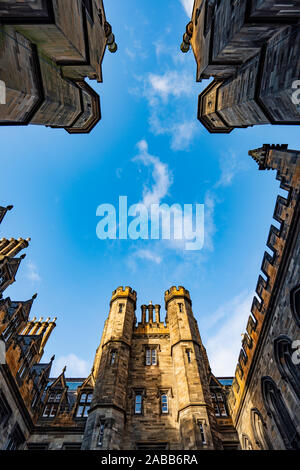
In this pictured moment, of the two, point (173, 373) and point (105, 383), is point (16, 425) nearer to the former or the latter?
point (105, 383)

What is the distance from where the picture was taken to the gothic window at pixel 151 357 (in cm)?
1800

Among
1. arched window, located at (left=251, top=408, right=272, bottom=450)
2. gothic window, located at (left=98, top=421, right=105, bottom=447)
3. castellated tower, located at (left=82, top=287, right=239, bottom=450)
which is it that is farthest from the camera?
castellated tower, located at (left=82, top=287, right=239, bottom=450)

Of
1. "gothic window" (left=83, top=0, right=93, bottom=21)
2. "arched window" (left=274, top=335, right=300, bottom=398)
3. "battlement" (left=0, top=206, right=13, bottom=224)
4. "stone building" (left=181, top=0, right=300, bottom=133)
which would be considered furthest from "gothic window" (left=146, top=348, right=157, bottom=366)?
"gothic window" (left=83, top=0, right=93, bottom=21)

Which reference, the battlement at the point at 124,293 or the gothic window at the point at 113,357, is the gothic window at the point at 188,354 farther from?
the battlement at the point at 124,293

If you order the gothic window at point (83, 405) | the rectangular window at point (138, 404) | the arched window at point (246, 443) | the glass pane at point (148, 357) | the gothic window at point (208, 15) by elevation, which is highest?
the gothic window at point (208, 15)

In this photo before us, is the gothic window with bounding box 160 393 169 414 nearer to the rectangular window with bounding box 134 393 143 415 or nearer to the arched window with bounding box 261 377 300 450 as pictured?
the rectangular window with bounding box 134 393 143 415

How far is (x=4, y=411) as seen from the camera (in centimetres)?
1326

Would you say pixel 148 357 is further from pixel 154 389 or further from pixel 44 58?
pixel 44 58

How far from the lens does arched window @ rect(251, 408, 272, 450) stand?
38.3 ft

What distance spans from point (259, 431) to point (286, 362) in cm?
487

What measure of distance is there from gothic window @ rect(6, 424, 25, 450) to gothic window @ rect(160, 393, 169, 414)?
8.13 meters

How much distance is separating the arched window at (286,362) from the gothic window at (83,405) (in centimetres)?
1283

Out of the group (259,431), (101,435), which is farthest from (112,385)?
(259,431)

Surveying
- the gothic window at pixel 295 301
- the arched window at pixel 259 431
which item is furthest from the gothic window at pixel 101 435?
the gothic window at pixel 295 301
